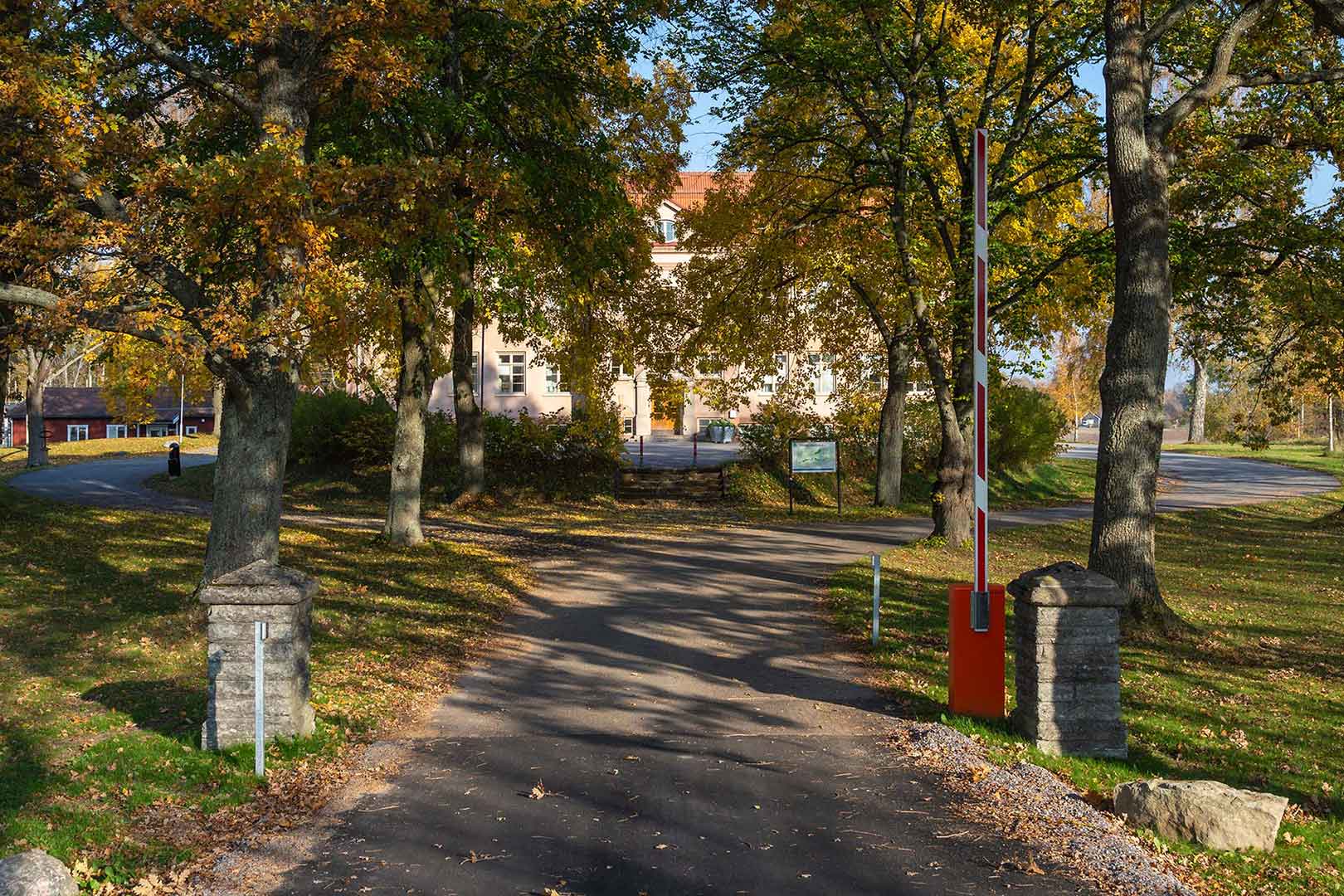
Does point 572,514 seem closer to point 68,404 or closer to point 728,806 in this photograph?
point 728,806

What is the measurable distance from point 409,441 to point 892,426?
13.9 metres

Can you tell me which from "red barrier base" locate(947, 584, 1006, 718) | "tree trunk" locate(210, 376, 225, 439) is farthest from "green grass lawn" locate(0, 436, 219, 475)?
"red barrier base" locate(947, 584, 1006, 718)

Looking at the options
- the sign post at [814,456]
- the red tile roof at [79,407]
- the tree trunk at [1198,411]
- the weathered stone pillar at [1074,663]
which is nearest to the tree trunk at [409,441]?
the sign post at [814,456]

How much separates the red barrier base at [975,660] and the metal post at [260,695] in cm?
520

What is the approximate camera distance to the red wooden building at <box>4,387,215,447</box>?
77750mm

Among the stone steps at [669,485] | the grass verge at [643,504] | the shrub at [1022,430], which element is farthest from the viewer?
the shrub at [1022,430]

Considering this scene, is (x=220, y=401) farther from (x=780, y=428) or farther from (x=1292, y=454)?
(x=1292, y=454)

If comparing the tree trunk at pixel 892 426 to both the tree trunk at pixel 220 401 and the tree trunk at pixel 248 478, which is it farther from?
the tree trunk at pixel 248 478

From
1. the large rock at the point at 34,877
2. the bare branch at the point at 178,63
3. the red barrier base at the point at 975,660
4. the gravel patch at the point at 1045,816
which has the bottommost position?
the gravel patch at the point at 1045,816

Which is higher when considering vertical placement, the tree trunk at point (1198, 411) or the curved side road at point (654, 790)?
the tree trunk at point (1198, 411)

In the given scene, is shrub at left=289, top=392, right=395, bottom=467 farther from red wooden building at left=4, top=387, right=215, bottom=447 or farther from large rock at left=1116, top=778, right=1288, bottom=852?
red wooden building at left=4, top=387, right=215, bottom=447

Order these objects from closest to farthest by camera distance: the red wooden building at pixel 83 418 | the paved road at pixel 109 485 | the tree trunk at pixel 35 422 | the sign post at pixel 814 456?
the paved road at pixel 109 485
the sign post at pixel 814 456
the tree trunk at pixel 35 422
the red wooden building at pixel 83 418

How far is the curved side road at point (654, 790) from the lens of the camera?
582 cm

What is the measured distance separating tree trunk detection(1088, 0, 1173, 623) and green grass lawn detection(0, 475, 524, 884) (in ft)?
24.3
